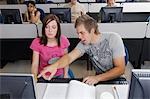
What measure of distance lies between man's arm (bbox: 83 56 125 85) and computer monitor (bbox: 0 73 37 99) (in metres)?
0.58

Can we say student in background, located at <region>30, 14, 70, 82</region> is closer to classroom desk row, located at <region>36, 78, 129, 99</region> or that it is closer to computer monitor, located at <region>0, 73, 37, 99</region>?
classroom desk row, located at <region>36, 78, 129, 99</region>

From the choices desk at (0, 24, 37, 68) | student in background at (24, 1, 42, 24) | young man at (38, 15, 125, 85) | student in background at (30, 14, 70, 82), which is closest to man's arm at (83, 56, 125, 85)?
young man at (38, 15, 125, 85)

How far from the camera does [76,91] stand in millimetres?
1704

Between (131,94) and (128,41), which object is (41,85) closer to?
(131,94)

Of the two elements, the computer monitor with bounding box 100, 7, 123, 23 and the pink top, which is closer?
the pink top

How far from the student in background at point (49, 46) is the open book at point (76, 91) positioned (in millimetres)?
637

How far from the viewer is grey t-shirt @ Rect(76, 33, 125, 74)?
2.26m

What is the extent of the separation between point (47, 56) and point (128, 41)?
5.68 feet

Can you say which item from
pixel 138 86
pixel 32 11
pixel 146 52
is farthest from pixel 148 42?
pixel 138 86

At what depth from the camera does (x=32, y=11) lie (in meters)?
5.06

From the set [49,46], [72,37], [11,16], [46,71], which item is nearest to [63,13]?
[72,37]

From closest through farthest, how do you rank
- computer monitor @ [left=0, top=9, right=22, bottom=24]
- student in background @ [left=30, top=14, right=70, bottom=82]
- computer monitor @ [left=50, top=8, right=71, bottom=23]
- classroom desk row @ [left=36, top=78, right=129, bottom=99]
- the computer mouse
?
the computer mouse < classroom desk row @ [left=36, top=78, right=129, bottom=99] < student in background @ [left=30, top=14, right=70, bottom=82] < computer monitor @ [left=50, top=8, right=71, bottom=23] < computer monitor @ [left=0, top=9, right=22, bottom=24]

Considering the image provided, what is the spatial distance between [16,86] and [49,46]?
1174mm

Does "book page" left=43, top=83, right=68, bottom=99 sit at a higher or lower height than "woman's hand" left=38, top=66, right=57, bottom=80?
lower
